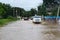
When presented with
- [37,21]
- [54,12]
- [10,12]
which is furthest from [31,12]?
[37,21]

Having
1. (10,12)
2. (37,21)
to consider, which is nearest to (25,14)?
(10,12)

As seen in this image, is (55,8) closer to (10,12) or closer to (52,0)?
(52,0)

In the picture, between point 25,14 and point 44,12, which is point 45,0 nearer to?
point 44,12

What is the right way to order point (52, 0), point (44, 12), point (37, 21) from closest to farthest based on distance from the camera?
point (37, 21) → point (52, 0) → point (44, 12)

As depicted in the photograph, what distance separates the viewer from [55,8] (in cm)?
7731

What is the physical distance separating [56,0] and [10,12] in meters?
72.4

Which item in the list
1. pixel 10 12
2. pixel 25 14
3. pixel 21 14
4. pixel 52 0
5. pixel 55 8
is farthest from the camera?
pixel 21 14

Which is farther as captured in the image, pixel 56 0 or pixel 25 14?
pixel 25 14

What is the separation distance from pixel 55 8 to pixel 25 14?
77650mm

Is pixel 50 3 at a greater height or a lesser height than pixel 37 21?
greater

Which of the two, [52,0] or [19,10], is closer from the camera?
[52,0]

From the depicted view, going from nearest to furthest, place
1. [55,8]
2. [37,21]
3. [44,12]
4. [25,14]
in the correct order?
[37,21]
[55,8]
[44,12]
[25,14]

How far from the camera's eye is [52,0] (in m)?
64.8

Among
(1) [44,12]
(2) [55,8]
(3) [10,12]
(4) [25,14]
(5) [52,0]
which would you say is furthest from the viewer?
(4) [25,14]
